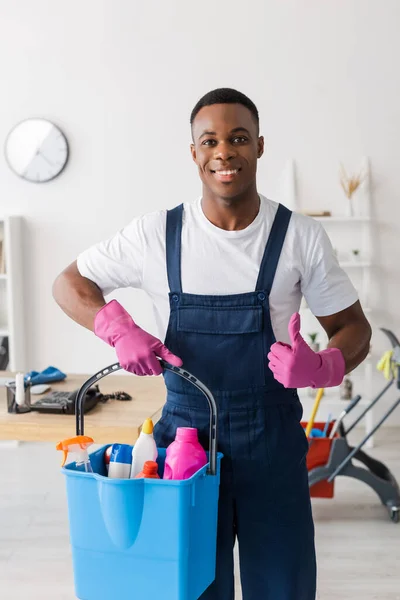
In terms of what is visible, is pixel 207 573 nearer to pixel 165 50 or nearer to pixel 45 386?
pixel 45 386

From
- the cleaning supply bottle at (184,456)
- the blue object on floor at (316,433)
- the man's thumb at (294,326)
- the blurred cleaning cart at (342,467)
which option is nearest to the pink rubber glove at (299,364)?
the man's thumb at (294,326)

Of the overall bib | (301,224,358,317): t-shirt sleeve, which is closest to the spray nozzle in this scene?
the overall bib

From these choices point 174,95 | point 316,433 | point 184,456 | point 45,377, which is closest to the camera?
point 184,456

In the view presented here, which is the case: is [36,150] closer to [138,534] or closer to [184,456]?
[184,456]

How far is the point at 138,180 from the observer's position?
518cm

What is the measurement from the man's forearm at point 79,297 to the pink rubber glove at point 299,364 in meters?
0.45

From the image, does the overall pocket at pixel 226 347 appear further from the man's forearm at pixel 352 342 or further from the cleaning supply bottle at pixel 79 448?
the cleaning supply bottle at pixel 79 448

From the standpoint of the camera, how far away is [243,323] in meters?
1.71

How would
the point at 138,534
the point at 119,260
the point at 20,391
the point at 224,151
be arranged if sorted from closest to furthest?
the point at 138,534 → the point at 224,151 → the point at 119,260 → the point at 20,391

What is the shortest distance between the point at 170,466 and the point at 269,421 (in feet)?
0.92

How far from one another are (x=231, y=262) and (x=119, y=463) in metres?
0.51

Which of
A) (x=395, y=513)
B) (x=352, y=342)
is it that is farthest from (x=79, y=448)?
(x=395, y=513)

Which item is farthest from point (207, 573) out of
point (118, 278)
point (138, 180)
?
point (138, 180)

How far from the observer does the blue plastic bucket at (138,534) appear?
136 centimetres
